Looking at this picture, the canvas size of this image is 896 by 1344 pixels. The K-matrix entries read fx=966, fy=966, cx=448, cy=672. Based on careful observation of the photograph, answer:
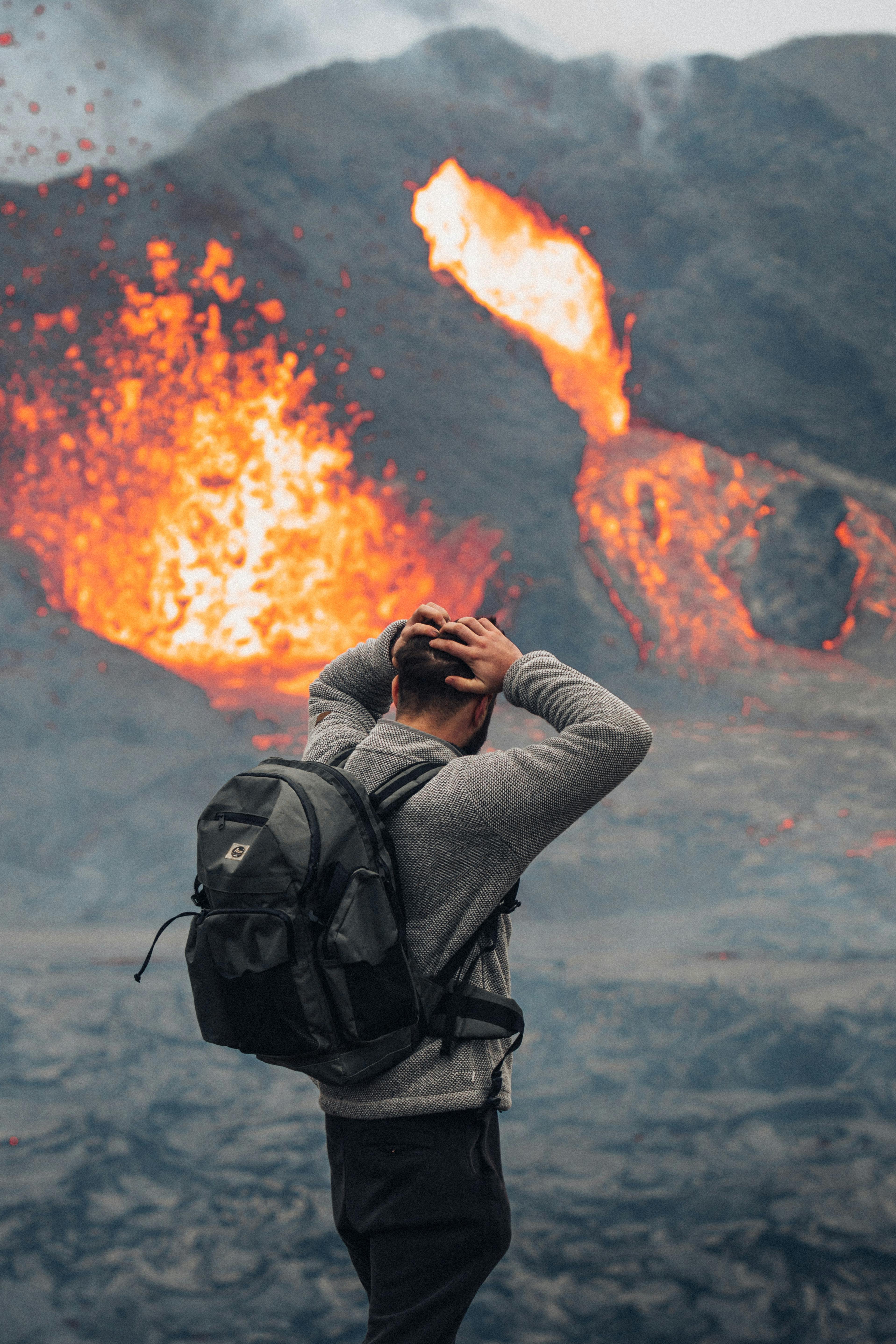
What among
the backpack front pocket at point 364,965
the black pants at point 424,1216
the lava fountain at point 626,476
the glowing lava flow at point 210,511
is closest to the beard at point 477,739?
the backpack front pocket at point 364,965

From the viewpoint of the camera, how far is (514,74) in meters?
5.08

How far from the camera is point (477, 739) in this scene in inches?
43.6

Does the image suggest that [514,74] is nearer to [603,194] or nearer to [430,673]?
[603,194]

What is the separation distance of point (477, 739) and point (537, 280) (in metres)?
4.37

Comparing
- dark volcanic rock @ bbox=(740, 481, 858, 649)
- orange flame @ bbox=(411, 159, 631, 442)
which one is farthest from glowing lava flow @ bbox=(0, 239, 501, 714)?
dark volcanic rock @ bbox=(740, 481, 858, 649)

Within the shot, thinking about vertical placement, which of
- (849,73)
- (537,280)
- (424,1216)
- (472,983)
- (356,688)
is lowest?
(424,1216)

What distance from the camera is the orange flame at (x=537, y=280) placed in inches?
190

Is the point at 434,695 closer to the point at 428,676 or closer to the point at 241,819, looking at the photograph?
the point at 428,676

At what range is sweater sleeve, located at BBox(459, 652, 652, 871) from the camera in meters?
0.91

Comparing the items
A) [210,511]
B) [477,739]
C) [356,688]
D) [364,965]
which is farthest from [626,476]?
[364,965]

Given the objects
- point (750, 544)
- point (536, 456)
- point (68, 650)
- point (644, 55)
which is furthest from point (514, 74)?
point (68, 650)

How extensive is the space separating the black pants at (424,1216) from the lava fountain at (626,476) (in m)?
4.04

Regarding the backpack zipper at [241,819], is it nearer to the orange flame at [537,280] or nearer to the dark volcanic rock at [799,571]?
the orange flame at [537,280]

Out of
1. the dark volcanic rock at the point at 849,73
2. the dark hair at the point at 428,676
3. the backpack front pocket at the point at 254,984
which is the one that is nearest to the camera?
the backpack front pocket at the point at 254,984
